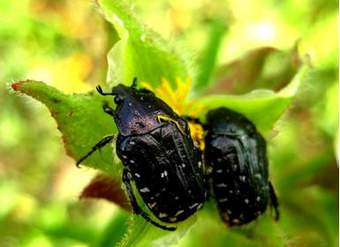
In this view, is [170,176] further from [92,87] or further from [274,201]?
[92,87]

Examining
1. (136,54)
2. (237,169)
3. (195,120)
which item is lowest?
(237,169)

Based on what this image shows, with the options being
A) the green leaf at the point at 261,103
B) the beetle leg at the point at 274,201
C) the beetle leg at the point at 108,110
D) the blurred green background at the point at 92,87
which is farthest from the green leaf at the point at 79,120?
the blurred green background at the point at 92,87

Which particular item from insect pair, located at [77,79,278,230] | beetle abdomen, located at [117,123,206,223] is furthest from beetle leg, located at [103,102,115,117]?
beetle abdomen, located at [117,123,206,223]

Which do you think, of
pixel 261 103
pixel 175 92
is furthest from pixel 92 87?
pixel 261 103

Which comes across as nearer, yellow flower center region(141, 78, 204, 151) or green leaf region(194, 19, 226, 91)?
yellow flower center region(141, 78, 204, 151)

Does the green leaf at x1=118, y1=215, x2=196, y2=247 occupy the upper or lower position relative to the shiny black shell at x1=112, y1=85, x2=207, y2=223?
lower

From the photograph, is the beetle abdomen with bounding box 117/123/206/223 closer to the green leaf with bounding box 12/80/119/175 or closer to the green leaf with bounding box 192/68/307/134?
the green leaf with bounding box 12/80/119/175

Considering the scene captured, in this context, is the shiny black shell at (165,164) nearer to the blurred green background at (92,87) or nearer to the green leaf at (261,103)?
the green leaf at (261,103)

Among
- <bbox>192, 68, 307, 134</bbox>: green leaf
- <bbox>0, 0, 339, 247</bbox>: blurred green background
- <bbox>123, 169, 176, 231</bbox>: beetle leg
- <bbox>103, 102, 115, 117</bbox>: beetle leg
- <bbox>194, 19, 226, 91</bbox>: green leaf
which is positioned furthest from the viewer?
<bbox>0, 0, 339, 247</bbox>: blurred green background

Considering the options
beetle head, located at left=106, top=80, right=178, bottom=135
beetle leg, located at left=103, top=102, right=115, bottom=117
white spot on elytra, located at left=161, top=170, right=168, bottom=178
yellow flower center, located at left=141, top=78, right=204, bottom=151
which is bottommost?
white spot on elytra, located at left=161, top=170, right=168, bottom=178
